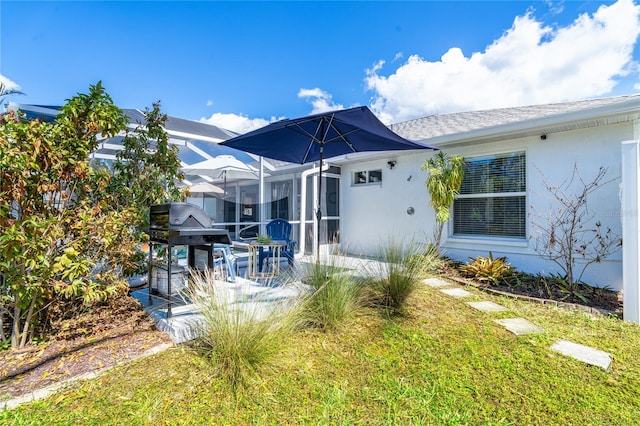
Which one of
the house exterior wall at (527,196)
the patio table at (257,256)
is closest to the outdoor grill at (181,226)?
the patio table at (257,256)

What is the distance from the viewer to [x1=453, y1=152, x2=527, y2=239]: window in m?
6.41

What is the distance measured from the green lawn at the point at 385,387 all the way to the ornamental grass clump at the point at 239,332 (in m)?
0.11

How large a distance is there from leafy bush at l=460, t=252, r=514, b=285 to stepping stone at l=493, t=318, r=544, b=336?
69.8 inches

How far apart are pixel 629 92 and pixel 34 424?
11.1m

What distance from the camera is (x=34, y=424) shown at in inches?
80.5

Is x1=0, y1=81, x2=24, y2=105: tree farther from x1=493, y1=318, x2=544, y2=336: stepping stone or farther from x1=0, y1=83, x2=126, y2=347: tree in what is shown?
x1=493, y1=318, x2=544, y2=336: stepping stone

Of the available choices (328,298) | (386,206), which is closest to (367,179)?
(386,206)

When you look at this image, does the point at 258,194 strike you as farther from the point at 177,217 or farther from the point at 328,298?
the point at 328,298

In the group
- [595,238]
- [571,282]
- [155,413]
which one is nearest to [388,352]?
[155,413]

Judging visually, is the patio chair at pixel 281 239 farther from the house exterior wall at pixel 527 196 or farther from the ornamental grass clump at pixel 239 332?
the ornamental grass clump at pixel 239 332

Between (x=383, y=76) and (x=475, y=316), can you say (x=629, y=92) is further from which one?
(x=383, y=76)

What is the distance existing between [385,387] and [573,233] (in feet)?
16.8

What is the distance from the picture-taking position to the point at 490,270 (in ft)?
19.2

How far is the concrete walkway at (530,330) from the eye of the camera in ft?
10.1
